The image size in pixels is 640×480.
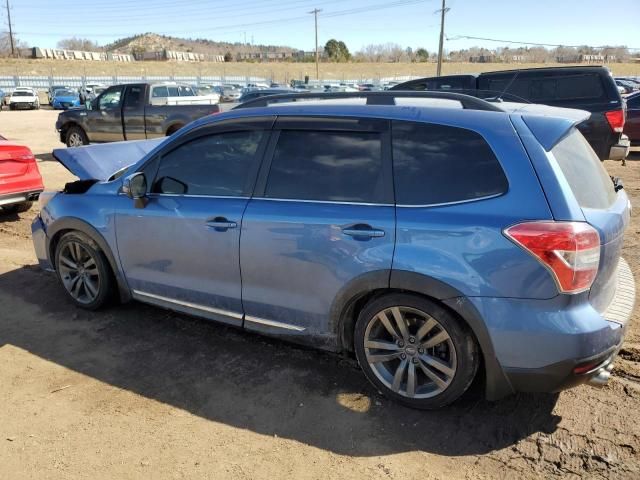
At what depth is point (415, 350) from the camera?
2.99 metres

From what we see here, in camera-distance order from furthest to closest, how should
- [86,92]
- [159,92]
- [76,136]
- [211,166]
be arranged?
1. [86,92]
2. [76,136]
3. [159,92]
4. [211,166]

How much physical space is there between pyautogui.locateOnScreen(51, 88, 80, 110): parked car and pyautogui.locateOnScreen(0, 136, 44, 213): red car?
112ft

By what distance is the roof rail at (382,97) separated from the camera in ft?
10.1

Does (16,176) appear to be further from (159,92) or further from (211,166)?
(159,92)

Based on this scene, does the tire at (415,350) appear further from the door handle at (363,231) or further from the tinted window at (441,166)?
the tinted window at (441,166)

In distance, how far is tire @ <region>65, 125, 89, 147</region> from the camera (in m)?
14.1

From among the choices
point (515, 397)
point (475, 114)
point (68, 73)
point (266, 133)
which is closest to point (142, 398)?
point (266, 133)

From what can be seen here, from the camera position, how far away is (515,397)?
3.17m

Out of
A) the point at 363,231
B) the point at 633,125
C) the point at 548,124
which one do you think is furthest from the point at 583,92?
the point at 363,231

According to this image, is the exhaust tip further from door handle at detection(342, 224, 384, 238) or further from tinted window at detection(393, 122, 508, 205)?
door handle at detection(342, 224, 384, 238)

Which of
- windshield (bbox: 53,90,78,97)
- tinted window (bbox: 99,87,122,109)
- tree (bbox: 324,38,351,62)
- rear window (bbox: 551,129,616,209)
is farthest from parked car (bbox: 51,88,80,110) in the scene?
tree (bbox: 324,38,351,62)

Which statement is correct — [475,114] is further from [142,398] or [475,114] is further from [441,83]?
[441,83]

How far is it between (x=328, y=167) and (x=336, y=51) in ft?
421

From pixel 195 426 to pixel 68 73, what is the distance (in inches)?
3204
